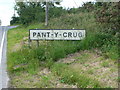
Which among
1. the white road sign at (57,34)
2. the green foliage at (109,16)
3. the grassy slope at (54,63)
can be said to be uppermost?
the green foliage at (109,16)

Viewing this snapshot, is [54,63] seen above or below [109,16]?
below

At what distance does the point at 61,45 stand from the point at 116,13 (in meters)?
2.43

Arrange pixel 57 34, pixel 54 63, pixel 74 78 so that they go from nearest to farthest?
1. pixel 74 78
2. pixel 54 63
3. pixel 57 34

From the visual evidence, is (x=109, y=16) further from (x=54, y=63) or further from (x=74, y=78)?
(x=74, y=78)

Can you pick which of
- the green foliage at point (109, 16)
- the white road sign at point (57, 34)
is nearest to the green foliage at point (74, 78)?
the white road sign at point (57, 34)

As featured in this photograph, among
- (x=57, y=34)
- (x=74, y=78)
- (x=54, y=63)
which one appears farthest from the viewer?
(x=57, y=34)

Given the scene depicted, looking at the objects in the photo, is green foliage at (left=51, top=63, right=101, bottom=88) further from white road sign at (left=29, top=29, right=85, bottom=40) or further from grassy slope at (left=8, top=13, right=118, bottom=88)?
white road sign at (left=29, top=29, right=85, bottom=40)

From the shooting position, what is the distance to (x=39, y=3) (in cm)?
3297

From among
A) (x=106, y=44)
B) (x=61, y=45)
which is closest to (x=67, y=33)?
(x=61, y=45)

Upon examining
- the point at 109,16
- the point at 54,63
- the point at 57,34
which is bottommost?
the point at 54,63

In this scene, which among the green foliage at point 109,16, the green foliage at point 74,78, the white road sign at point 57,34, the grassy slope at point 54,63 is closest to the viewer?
the green foliage at point 74,78

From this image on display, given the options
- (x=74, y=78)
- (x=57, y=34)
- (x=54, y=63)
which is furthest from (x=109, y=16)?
(x=74, y=78)

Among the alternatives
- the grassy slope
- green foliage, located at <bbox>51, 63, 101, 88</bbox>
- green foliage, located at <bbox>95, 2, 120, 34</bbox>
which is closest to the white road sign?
the grassy slope

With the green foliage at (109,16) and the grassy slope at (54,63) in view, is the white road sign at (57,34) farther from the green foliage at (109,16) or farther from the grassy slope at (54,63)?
the green foliage at (109,16)
